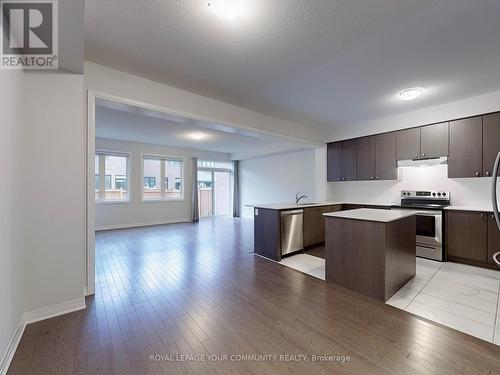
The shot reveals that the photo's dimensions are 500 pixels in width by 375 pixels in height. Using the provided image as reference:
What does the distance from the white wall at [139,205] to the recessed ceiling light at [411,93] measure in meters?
6.70

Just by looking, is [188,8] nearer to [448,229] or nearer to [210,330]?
[210,330]

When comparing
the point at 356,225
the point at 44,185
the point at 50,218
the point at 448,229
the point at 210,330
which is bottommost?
the point at 210,330

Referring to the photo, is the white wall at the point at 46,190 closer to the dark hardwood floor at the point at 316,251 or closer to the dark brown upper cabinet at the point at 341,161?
the dark hardwood floor at the point at 316,251

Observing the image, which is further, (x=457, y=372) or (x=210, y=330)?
(x=210, y=330)

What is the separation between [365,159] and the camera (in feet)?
16.3

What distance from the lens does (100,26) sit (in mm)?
1998

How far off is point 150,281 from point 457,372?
306cm

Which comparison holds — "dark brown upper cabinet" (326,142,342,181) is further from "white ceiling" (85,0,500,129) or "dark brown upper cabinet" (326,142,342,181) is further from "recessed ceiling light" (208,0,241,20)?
"recessed ceiling light" (208,0,241,20)

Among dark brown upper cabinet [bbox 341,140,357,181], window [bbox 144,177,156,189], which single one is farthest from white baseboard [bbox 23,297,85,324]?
window [bbox 144,177,156,189]

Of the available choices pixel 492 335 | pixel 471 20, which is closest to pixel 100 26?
pixel 471 20

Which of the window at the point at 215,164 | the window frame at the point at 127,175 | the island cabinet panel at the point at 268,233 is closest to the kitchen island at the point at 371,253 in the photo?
the island cabinet panel at the point at 268,233

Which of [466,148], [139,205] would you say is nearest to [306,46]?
[466,148]

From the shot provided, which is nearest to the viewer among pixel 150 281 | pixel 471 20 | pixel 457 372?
pixel 457 372

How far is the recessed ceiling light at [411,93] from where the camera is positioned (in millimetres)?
3271
